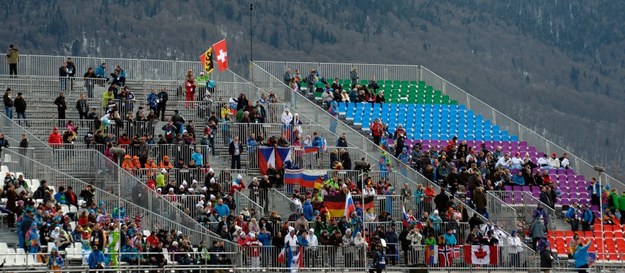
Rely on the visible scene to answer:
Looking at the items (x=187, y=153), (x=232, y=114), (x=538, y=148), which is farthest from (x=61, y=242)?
(x=538, y=148)

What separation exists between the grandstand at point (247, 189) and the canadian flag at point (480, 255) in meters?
0.08

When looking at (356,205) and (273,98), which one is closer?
(356,205)

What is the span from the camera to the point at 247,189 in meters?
66.9

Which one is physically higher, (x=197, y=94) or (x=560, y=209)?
(x=197, y=94)

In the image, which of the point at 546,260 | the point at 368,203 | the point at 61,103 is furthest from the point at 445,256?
the point at 61,103

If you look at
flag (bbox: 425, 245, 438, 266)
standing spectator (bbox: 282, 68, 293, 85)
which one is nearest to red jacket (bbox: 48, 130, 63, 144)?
flag (bbox: 425, 245, 438, 266)

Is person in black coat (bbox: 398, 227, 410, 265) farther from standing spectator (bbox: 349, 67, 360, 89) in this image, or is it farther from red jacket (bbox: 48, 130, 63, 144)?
standing spectator (bbox: 349, 67, 360, 89)

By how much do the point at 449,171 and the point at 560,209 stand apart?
169 inches

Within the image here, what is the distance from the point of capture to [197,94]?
74.9 metres

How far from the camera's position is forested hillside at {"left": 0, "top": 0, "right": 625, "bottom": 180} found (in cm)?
11131

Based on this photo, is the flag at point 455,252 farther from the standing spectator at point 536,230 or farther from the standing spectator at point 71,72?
the standing spectator at point 71,72

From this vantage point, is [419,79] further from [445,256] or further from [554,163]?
[445,256]

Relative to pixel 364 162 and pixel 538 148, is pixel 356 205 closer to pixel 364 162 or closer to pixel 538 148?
pixel 364 162

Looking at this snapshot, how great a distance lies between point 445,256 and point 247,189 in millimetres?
7473
